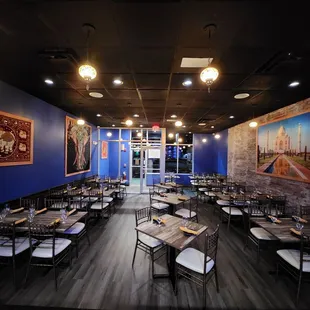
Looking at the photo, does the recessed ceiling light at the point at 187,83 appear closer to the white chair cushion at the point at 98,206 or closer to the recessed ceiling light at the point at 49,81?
the recessed ceiling light at the point at 49,81

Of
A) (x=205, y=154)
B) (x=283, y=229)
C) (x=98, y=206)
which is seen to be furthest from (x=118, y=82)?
(x=205, y=154)

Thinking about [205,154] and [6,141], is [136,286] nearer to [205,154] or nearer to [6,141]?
[6,141]

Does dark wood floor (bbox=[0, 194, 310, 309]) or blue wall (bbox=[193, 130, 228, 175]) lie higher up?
blue wall (bbox=[193, 130, 228, 175])

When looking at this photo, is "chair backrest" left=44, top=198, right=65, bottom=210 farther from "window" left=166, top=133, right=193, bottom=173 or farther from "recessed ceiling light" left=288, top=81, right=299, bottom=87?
"window" left=166, top=133, right=193, bottom=173

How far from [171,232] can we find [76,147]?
208 inches

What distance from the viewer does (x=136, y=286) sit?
106 inches

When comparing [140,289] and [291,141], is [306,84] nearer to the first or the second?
[291,141]

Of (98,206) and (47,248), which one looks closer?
(47,248)

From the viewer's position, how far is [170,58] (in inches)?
103

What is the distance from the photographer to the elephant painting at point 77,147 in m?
6.18

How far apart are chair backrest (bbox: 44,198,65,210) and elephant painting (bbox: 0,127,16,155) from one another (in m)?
1.66

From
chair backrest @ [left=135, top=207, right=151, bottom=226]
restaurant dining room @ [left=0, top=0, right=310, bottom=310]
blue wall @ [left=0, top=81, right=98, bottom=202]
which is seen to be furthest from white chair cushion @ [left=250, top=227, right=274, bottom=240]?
blue wall @ [left=0, top=81, right=98, bottom=202]

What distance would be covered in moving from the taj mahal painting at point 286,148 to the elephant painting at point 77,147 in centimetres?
655

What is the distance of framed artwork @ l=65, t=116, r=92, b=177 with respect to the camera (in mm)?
6113
